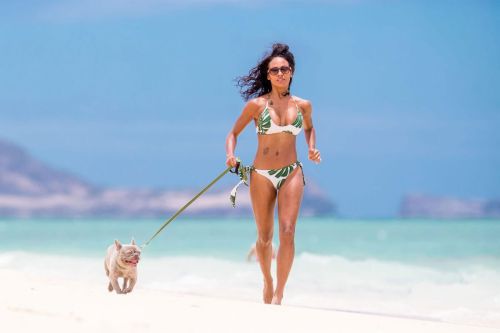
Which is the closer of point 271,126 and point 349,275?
point 271,126

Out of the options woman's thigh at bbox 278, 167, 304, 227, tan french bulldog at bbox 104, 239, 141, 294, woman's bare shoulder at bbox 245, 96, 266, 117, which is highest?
woman's bare shoulder at bbox 245, 96, 266, 117

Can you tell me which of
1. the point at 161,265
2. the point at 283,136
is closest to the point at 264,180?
the point at 283,136

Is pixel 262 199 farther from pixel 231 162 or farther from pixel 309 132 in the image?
pixel 309 132

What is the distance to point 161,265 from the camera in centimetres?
1659

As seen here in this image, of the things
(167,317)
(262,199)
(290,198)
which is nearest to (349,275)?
(262,199)

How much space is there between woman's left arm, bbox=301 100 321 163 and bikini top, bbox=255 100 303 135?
0.49 feet

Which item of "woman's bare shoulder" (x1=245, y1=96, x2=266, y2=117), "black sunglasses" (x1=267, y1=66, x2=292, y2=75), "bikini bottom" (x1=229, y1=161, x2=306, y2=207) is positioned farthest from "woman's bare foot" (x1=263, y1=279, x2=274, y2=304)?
"black sunglasses" (x1=267, y1=66, x2=292, y2=75)

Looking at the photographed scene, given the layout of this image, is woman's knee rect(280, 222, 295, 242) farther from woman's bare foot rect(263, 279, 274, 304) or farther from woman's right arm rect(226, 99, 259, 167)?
woman's right arm rect(226, 99, 259, 167)

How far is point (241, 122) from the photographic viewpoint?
7023mm

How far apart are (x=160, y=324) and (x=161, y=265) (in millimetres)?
11634

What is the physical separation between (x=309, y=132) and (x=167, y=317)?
2452 millimetres

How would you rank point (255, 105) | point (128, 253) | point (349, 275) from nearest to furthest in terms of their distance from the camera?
point (128, 253) → point (255, 105) → point (349, 275)

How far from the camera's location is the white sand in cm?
500

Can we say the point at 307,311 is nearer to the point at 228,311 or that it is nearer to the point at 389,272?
the point at 228,311
